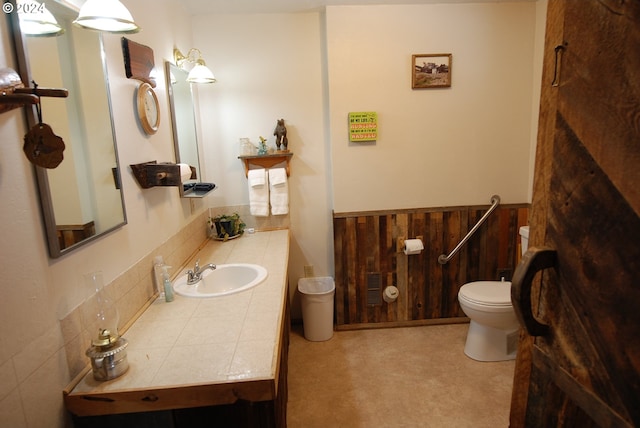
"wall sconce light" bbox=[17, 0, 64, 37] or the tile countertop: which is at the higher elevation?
"wall sconce light" bbox=[17, 0, 64, 37]

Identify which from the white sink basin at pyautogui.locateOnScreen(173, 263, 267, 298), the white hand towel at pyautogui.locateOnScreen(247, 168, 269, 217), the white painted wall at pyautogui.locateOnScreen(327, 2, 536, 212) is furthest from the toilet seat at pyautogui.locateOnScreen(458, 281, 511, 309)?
the white hand towel at pyautogui.locateOnScreen(247, 168, 269, 217)

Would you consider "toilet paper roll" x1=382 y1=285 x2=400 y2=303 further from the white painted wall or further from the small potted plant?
the small potted plant

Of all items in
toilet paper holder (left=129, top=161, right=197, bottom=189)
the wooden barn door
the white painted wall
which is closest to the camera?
the wooden barn door

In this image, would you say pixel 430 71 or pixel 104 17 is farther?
pixel 430 71

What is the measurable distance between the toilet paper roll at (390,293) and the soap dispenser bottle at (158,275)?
182cm

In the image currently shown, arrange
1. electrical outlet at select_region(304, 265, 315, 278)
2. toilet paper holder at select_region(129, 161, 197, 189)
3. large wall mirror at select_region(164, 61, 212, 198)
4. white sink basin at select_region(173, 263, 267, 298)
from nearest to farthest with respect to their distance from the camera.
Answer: toilet paper holder at select_region(129, 161, 197, 189)
white sink basin at select_region(173, 263, 267, 298)
large wall mirror at select_region(164, 61, 212, 198)
electrical outlet at select_region(304, 265, 315, 278)

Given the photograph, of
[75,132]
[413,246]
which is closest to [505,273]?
A: [413,246]

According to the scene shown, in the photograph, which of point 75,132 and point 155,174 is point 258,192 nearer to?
point 155,174

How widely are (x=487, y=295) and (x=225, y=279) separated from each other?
176 cm

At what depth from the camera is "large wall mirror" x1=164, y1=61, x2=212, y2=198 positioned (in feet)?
7.55

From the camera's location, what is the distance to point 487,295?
2.63m

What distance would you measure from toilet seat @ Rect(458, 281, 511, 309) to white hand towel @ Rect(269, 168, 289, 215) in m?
1.46

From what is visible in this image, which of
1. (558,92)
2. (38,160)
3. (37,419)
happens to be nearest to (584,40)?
(558,92)

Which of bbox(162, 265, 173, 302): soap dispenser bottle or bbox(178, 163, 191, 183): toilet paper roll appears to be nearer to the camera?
bbox(162, 265, 173, 302): soap dispenser bottle
